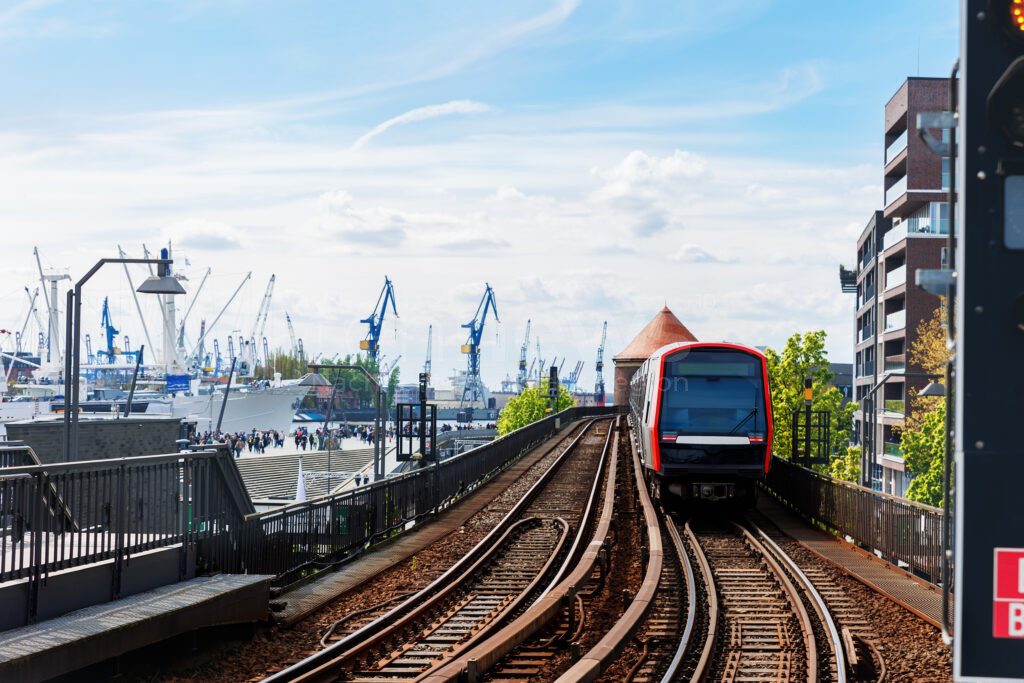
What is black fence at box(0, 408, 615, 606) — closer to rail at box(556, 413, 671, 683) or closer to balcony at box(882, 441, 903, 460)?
rail at box(556, 413, 671, 683)

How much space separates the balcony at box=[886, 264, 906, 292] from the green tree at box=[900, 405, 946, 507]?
1306cm

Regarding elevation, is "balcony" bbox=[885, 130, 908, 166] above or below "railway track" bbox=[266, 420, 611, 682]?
above

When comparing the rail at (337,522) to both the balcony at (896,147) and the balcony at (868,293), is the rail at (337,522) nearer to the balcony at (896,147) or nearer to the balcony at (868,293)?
the balcony at (896,147)

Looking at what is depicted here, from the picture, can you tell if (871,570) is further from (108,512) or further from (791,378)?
(791,378)

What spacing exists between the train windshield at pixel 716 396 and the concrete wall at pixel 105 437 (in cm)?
2455

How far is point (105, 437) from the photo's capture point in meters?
44.0

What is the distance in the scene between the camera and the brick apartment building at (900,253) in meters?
54.3

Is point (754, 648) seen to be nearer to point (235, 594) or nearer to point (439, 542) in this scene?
point (235, 594)

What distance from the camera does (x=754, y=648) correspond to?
36.1 feet

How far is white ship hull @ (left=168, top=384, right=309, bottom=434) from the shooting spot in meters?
124

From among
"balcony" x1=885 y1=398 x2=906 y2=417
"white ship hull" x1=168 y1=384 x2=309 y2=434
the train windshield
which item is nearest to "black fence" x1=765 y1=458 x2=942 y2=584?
the train windshield

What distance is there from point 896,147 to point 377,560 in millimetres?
53087

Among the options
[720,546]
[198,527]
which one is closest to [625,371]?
[720,546]

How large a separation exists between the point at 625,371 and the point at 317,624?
113645 millimetres
